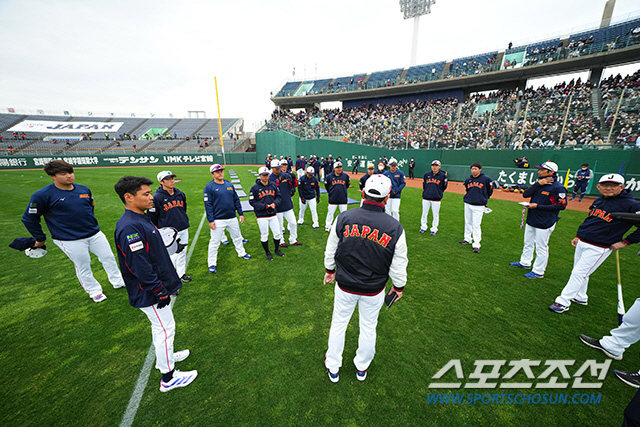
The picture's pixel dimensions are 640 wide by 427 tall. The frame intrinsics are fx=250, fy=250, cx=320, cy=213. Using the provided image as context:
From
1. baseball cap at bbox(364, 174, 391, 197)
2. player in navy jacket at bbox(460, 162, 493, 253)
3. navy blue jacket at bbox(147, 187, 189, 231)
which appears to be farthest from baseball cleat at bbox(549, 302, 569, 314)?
navy blue jacket at bbox(147, 187, 189, 231)

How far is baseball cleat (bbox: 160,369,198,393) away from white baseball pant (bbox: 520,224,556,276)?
7.17 meters

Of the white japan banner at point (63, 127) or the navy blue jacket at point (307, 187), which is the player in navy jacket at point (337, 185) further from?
the white japan banner at point (63, 127)

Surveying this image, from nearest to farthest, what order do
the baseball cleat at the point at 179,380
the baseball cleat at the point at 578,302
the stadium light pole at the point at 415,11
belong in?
the baseball cleat at the point at 179,380 < the baseball cleat at the point at 578,302 < the stadium light pole at the point at 415,11

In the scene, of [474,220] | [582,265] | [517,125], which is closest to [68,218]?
[582,265]

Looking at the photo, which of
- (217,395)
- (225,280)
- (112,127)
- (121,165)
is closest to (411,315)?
(217,395)

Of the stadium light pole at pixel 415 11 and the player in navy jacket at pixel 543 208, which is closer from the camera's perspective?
the player in navy jacket at pixel 543 208

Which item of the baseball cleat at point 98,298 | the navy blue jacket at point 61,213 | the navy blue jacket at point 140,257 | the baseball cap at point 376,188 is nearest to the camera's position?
the navy blue jacket at point 140,257

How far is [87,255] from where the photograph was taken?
479 centimetres

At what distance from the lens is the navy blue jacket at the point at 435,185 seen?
831 centimetres

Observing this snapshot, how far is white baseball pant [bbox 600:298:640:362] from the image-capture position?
3311 mm

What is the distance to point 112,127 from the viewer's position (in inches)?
1984

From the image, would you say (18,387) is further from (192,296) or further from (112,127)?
(112,127)

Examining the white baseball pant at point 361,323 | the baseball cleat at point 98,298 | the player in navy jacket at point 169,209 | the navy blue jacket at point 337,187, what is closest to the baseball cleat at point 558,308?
the white baseball pant at point 361,323

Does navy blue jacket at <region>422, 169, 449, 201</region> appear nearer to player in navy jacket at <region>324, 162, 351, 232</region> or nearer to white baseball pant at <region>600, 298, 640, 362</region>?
player in navy jacket at <region>324, 162, 351, 232</region>
